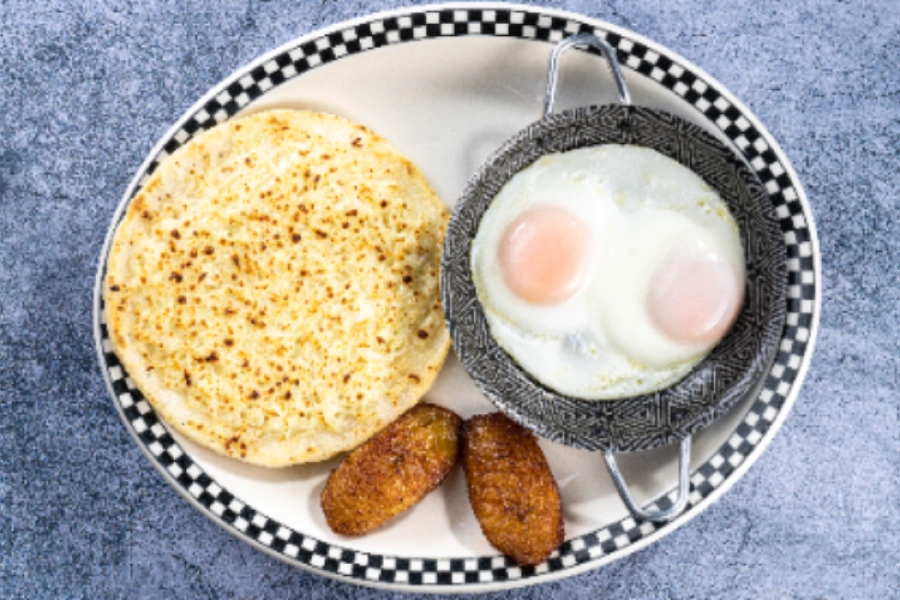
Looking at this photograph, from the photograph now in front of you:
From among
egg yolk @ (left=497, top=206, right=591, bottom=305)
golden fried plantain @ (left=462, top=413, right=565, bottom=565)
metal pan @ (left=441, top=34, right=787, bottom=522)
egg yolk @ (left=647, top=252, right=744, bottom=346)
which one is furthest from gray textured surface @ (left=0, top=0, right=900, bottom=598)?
egg yolk @ (left=497, top=206, right=591, bottom=305)

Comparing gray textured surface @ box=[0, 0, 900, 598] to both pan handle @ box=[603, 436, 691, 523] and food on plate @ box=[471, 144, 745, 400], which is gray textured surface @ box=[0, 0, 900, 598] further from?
food on plate @ box=[471, 144, 745, 400]

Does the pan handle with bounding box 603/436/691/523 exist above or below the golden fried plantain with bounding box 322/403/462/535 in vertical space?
above

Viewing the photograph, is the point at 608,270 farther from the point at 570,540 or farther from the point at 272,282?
the point at 272,282

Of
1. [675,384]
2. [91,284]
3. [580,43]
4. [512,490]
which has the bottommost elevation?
[91,284]

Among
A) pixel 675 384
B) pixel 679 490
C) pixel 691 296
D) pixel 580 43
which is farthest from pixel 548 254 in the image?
pixel 679 490

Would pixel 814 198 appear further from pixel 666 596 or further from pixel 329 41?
pixel 329 41

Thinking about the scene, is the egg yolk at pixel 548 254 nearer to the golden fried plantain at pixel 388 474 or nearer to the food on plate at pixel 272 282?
the food on plate at pixel 272 282

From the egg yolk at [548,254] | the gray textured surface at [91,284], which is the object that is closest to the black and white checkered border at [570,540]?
the gray textured surface at [91,284]
